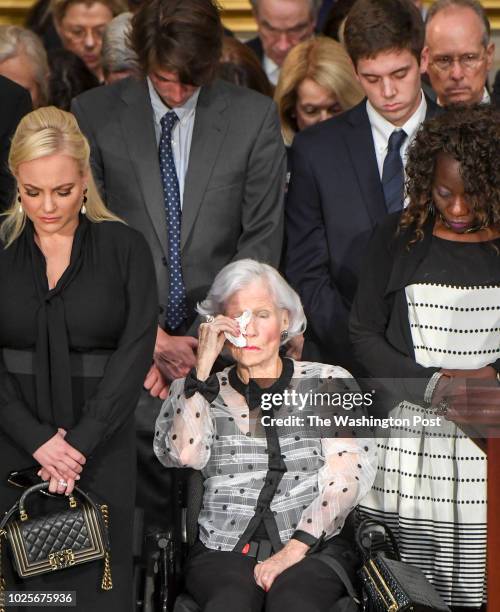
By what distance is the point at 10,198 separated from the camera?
457 centimetres

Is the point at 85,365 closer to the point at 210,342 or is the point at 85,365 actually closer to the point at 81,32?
the point at 210,342

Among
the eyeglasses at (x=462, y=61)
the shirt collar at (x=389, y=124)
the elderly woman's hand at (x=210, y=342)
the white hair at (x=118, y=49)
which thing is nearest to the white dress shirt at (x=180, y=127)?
the white hair at (x=118, y=49)

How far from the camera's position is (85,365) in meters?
3.98

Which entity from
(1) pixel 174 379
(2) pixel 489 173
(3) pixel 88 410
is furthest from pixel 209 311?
(2) pixel 489 173

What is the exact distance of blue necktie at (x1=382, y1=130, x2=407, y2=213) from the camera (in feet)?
15.3

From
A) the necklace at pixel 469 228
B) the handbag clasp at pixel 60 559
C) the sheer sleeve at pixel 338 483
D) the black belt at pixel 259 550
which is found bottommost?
the black belt at pixel 259 550

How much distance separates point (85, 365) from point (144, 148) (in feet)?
3.17

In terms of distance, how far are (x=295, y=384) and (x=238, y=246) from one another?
0.67m

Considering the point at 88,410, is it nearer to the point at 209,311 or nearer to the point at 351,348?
the point at 209,311

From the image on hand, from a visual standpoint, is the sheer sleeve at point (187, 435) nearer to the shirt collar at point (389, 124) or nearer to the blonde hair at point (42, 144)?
the blonde hair at point (42, 144)

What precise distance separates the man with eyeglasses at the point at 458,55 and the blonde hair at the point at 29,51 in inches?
56.1

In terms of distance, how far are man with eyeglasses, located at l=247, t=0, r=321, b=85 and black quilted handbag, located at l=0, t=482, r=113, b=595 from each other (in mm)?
2795

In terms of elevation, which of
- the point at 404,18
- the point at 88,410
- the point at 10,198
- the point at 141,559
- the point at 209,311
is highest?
the point at 404,18

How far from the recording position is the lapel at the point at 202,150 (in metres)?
4.61
